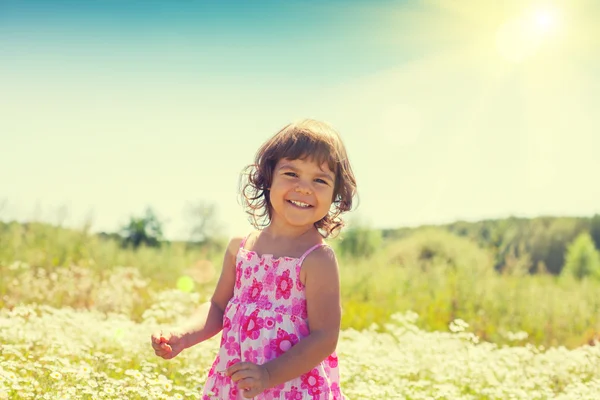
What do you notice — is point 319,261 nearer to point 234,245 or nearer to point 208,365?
point 234,245

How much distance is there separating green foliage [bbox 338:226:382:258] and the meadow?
8.09 meters

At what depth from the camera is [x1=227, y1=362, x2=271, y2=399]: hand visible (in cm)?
252

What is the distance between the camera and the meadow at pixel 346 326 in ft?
15.6

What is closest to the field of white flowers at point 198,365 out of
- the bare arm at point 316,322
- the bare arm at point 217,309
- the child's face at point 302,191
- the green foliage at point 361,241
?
the bare arm at point 217,309

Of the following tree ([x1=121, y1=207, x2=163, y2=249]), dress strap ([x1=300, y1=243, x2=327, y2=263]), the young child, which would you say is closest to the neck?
the young child

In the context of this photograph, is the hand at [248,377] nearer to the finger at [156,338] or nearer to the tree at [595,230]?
the finger at [156,338]

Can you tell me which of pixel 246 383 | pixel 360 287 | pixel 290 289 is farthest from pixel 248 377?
pixel 360 287

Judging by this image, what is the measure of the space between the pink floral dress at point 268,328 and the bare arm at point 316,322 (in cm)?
7

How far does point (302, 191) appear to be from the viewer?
288 cm

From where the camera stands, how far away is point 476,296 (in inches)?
400

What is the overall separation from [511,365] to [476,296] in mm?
3950

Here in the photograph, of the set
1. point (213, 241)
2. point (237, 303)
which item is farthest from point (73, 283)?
point (213, 241)

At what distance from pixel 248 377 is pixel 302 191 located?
0.84 meters

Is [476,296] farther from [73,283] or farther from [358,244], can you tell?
[358,244]
